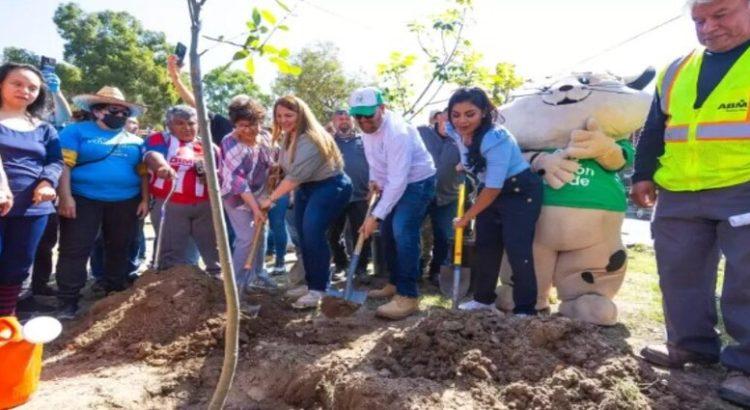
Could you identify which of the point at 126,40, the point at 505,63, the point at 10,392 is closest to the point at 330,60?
the point at 126,40

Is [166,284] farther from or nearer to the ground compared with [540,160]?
nearer to the ground

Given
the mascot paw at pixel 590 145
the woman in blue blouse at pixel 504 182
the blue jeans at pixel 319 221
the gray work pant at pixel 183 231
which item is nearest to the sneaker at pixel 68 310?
the gray work pant at pixel 183 231

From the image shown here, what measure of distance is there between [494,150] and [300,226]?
1.76m

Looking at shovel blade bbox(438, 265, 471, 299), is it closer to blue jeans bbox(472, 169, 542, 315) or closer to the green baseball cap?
blue jeans bbox(472, 169, 542, 315)

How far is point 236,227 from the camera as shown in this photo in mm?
4516

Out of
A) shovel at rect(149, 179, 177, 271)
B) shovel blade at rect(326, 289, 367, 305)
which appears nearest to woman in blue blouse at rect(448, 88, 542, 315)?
shovel blade at rect(326, 289, 367, 305)

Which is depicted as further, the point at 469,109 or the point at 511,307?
the point at 511,307

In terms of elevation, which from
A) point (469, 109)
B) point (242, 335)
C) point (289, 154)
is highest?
point (469, 109)

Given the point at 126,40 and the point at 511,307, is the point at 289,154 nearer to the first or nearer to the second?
the point at 511,307

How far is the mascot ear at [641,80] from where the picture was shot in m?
4.18

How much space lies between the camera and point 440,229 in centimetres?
530

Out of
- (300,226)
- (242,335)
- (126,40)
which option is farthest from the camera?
(126,40)

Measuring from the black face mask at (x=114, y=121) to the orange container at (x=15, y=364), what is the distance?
206 cm

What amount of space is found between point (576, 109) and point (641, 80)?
77 cm
